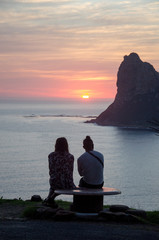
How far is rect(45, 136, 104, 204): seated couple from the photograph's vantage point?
12.1m

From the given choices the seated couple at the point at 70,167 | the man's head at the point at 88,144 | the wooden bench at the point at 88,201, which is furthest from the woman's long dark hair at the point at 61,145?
the wooden bench at the point at 88,201

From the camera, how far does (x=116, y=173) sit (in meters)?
99.8

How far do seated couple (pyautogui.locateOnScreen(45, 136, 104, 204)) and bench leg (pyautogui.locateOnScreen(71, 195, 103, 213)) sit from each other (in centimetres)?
44

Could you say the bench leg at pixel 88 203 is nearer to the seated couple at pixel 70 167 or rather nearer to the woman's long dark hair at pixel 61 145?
the seated couple at pixel 70 167

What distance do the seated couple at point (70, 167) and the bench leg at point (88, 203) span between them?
1.45 feet

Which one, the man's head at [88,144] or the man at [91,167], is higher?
the man's head at [88,144]

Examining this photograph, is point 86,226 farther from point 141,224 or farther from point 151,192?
point 151,192

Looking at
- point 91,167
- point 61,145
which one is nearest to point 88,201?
point 91,167

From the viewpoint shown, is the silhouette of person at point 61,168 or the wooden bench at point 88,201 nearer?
the wooden bench at point 88,201

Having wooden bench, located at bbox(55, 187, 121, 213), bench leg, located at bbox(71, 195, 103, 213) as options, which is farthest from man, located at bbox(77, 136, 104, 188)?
bench leg, located at bbox(71, 195, 103, 213)

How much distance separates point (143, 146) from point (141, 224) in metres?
157

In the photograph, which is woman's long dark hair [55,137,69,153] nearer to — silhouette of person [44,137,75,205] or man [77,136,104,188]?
silhouette of person [44,137,75,205]

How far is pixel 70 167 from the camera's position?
12336mm

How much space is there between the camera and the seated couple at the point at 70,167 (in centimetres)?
1211
